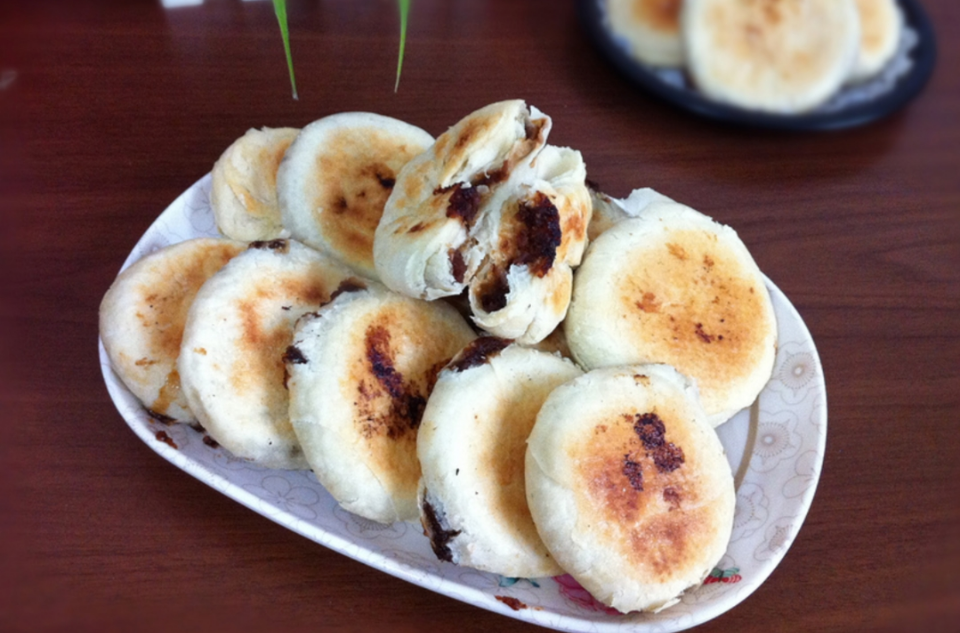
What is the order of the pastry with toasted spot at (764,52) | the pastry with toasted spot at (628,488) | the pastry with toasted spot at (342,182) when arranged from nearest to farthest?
1. the pastry with toasted spot at (628,488)
2. the pastry with toasted spot at (342,182)
3. the pastry with toasted spot at (764,52)

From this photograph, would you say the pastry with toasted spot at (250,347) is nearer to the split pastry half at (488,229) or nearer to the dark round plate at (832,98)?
the split pastry half at (488,229)

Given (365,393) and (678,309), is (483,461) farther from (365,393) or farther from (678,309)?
(678,309)

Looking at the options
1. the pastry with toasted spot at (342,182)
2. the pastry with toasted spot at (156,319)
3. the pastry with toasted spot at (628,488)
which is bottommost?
the pastry with toasted spot at (628,488)

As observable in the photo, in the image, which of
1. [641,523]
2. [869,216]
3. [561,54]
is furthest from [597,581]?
[561,54]

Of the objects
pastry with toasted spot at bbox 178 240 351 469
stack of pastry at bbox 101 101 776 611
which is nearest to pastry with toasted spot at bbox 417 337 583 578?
stack of pastry at bbox 101 101 776 611

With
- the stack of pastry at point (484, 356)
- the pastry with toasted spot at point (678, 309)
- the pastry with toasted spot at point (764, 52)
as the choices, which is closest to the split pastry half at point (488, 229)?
the stack of pastry at point (484, 356)

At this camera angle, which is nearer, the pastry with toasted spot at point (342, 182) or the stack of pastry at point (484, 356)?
the stack of pastry at point (484, 356)

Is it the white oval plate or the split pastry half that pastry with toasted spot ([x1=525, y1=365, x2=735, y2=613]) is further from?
the split pastry half
